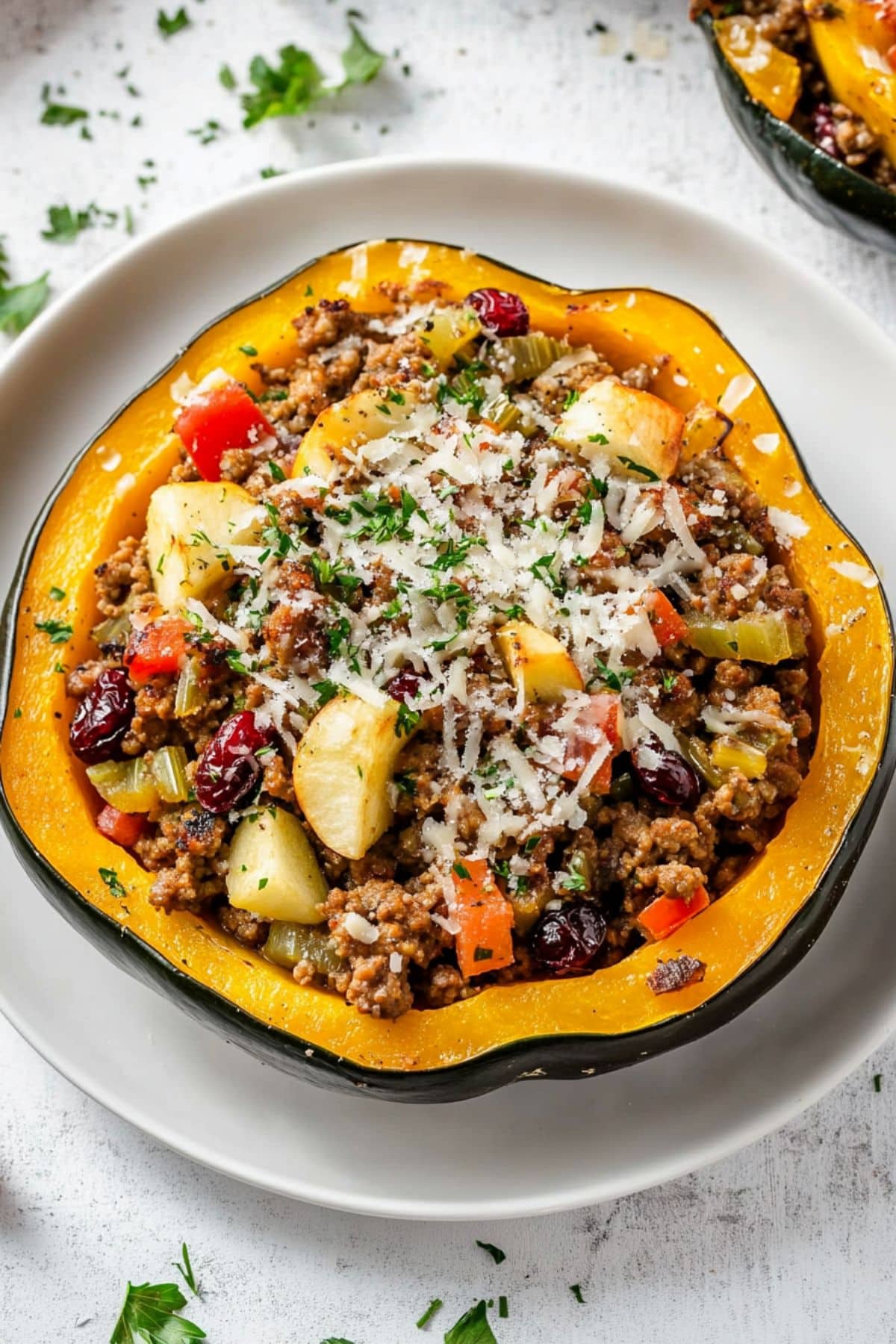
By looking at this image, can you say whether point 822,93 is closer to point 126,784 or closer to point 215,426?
point 215,426

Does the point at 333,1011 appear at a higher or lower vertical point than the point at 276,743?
lower

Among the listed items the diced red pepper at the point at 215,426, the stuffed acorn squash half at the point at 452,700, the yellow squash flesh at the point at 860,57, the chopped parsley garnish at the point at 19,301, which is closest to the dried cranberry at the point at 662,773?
the stuffed acorn squash half at the point at 452,700

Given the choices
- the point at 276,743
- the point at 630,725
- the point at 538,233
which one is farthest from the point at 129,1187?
the point at 538,233

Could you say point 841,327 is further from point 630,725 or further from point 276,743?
point 276,743

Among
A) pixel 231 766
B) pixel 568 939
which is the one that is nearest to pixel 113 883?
pixel 231 766

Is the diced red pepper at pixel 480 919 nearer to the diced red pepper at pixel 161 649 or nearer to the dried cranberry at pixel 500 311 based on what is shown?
the diced red pepper at pixel 161 649

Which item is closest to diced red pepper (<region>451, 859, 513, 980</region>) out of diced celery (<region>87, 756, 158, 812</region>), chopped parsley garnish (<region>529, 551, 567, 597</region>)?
chopped parsley garnish (<region>529, 551, 567, 597</region>)
